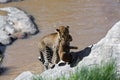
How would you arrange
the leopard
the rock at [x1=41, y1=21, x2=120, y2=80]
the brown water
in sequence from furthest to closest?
the brown water, the leopard, the rock at [x1=41, y1=21, x2=120, y2=80]

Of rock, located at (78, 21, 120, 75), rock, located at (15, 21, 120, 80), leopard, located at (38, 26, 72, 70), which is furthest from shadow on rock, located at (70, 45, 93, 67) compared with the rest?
leopard, located at (38, 26, 72, 70)

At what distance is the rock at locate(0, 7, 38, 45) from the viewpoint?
1303 centimetres

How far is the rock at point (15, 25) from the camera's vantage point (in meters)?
13.0

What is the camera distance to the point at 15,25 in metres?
13.8

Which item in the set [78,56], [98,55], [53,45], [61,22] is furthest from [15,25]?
[98,55]

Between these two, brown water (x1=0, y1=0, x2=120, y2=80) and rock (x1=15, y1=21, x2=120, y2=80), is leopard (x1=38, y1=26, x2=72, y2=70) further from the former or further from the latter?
brown water (x1=0, y1=0, x2=120, y2=80)

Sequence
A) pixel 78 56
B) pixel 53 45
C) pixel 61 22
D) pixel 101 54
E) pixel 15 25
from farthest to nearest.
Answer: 1. pixel 61 22
2. pixel 15 25
3. pixel 53 45
4. pixel 78 56
5. pixel 101 54

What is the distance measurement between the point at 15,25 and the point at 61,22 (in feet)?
4.95

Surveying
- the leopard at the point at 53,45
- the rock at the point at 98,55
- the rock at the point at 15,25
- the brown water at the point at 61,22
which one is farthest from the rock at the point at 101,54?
the rock at the point at 15,25

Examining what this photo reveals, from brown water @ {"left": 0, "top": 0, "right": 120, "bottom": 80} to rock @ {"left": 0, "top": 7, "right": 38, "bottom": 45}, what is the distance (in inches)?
11.2

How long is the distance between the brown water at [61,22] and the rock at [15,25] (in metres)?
0.28

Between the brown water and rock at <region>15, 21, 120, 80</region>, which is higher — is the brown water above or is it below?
below

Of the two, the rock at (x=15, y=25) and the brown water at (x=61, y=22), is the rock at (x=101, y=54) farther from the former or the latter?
the rock at (x=15, y=25)

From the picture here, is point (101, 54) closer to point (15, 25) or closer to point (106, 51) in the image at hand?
point (106, 51)
